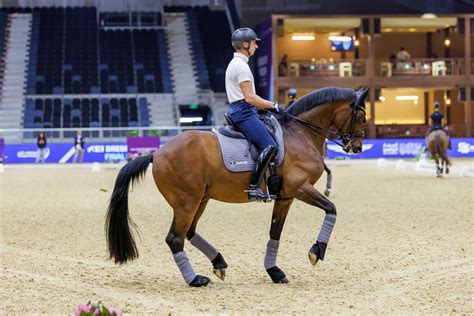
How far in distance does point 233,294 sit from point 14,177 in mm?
23431

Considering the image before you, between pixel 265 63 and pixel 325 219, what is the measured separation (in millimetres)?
39693

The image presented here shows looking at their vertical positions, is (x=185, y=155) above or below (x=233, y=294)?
above

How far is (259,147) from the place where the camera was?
841 cm

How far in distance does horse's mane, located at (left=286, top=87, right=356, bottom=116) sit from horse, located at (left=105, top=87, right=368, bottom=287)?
0.46 feet

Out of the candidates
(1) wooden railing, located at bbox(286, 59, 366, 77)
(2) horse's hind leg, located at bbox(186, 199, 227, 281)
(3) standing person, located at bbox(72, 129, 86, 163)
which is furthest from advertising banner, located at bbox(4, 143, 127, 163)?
(2) horse's hind leg, located at bbox(186, 199, 227, 281)

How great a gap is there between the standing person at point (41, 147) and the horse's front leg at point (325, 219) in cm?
3218

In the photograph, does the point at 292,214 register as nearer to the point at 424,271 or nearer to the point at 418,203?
the point at 418,203

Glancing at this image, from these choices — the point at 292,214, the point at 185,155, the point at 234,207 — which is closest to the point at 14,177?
the point at 234,207

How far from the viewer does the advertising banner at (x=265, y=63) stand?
150 ft

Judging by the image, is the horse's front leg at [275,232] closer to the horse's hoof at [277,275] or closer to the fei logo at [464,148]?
the horse's hoof at [277,275]

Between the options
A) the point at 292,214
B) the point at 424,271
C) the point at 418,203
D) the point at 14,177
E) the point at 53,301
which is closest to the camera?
the point at 53,301

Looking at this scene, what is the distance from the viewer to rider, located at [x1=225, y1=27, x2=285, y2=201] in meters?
8.30

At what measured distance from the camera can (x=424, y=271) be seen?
873cm

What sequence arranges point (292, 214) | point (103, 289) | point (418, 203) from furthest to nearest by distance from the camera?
1. point (418, 203)
2. point (292, 214)
3. point (103, 289)
